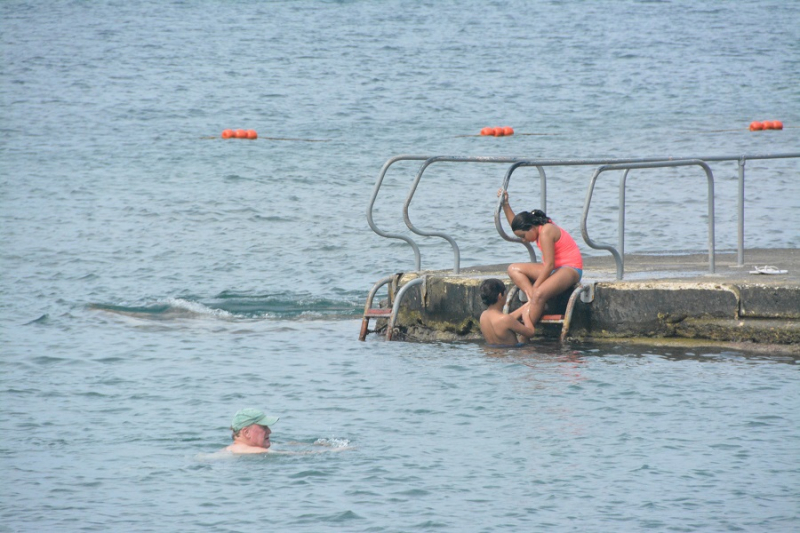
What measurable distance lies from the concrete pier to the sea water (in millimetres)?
229

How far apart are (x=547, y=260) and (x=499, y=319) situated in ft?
2.41

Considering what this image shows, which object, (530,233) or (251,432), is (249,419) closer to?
(251,432)

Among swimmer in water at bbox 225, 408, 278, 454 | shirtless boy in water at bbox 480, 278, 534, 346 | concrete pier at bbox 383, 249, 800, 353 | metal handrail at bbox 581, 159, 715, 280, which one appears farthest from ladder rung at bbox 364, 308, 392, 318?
swimmer in water at bbox 225, 408, 278, 454

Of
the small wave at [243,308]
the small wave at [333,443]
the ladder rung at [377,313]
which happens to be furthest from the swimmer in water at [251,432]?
the small wave at [243,308]

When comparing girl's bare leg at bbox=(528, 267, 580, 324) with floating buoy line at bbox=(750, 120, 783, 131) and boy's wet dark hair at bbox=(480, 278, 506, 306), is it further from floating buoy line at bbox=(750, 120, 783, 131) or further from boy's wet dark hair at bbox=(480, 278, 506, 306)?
floating buoy line at bbox=(750, 120, 783, 131)

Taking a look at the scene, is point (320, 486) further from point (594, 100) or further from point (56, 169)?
point (594, 100)

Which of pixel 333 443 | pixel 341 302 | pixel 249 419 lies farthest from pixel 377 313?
pixel 249 419

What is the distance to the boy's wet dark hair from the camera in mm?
→ 11148

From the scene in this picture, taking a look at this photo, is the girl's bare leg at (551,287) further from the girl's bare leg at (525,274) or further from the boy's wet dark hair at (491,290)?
the boy's wet dark hair at (491,290)

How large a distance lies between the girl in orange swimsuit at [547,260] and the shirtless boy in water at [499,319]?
132mm

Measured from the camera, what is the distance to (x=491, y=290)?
36.6 ft

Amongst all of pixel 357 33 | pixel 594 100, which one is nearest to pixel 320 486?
pixel 594 100

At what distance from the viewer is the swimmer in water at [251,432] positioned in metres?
8.37

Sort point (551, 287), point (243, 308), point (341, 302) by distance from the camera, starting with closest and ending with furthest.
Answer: point (551, 287) < point (243, 308) < point (341, 302)
